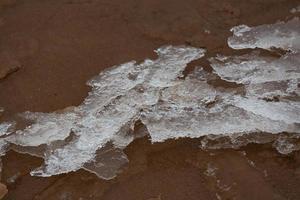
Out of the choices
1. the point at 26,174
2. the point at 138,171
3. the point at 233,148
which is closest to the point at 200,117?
the point at 233,148

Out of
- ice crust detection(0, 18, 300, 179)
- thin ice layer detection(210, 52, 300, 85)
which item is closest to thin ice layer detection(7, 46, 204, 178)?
ice crust detection(0, 18, 300, 179)

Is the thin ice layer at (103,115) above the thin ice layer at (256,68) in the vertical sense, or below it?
below

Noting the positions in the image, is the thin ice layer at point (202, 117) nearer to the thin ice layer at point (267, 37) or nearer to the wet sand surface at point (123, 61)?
the wet sand surface at point (123, 61)

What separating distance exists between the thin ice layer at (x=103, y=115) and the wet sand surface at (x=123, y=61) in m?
0.04

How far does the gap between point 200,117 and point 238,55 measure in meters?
0.42

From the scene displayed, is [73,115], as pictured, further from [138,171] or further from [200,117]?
[200,117]

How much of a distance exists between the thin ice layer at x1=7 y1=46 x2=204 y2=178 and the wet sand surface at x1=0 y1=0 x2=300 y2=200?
0.04 metres

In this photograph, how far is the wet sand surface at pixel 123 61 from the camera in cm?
166

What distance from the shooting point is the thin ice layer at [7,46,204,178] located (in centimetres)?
174

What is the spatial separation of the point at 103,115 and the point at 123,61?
31 centimetres

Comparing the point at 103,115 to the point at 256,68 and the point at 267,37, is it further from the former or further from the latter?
the point at 267,37

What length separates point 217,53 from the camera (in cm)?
210

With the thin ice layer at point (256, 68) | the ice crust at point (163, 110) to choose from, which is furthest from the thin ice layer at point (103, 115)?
the thin ice layer at point (256, 68)

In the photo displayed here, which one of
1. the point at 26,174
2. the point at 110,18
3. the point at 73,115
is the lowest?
the point at 26,174
